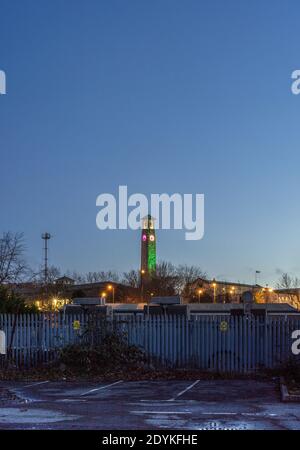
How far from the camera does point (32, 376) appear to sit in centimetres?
2295

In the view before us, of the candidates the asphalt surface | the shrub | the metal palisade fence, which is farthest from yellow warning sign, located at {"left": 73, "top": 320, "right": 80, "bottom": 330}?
the asphalt surface

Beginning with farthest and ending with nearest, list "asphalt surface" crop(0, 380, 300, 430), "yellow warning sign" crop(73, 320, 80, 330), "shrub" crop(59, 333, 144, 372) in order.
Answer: "yellow warning sign" crop(73, 320, 80, 330) → "shrub" crop(59, 333, 144, 372) → "asphalt surface" crop(0, 380, 300, 430)

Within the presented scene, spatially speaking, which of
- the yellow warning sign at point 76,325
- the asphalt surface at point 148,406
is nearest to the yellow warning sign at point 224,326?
the asphalt surface at point 148,406

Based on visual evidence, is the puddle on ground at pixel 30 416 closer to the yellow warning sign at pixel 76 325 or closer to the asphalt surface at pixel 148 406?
the asphalt surface at pixel 148 406

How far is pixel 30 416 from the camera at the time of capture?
1405cm

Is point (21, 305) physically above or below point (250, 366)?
above

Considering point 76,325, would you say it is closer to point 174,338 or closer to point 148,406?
point 174,338

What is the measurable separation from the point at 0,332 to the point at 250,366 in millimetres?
8842

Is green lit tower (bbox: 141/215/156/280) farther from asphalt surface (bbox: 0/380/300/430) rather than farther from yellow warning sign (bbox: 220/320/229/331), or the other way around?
asphalt surface (bbox: 0/380/300/430)

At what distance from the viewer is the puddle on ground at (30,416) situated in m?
13.4

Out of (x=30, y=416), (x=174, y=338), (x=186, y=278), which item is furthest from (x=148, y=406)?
(x=186, y=278)

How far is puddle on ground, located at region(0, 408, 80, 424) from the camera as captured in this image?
13445 millimetres
